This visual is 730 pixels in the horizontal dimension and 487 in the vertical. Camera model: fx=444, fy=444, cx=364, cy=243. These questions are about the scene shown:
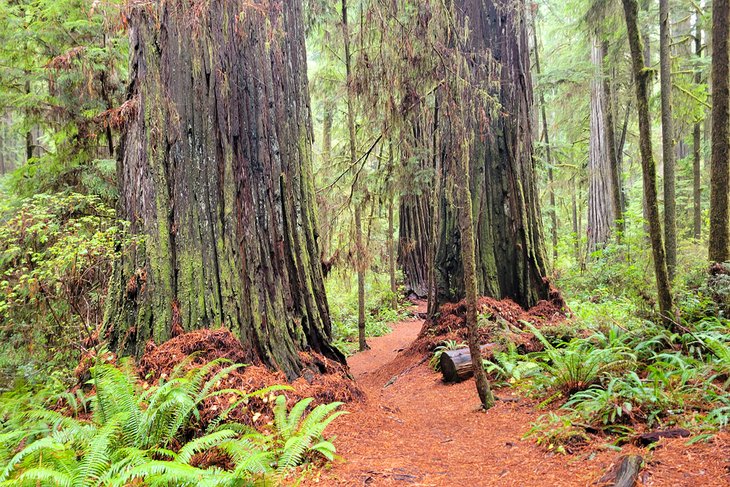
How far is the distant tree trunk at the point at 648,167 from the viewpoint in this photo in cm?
473

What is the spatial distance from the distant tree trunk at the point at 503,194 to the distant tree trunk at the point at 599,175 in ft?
22.5

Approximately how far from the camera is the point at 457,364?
618 centimetres

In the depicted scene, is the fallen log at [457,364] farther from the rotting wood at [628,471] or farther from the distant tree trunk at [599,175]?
the distant tree trunk at [599,175]

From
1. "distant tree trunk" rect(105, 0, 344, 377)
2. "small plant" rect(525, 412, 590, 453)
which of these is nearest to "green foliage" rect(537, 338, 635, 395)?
"small plant" rect(525, 412, 590, 453)

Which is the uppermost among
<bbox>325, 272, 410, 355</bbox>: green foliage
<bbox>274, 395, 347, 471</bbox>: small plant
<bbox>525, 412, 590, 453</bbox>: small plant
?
<bbox>274, 395, 347, 471</bbox>: small plant

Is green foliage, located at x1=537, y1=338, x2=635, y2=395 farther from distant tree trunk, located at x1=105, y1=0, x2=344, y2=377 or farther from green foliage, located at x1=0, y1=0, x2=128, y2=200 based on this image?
green foliage, located at x1=0, y1=0, x2=128, y2=200

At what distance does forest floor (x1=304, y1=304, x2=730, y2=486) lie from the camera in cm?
286

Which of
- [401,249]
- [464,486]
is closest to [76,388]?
[464,486]

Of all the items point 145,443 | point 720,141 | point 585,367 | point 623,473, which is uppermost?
point 720,141

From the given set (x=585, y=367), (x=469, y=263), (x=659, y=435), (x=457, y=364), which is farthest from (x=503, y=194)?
(x=659, y=435)

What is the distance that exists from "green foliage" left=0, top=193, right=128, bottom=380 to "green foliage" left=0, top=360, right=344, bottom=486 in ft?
4.85

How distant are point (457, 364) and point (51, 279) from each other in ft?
16.9

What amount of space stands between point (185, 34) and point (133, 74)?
70cm

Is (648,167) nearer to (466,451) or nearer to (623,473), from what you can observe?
(623,473)
